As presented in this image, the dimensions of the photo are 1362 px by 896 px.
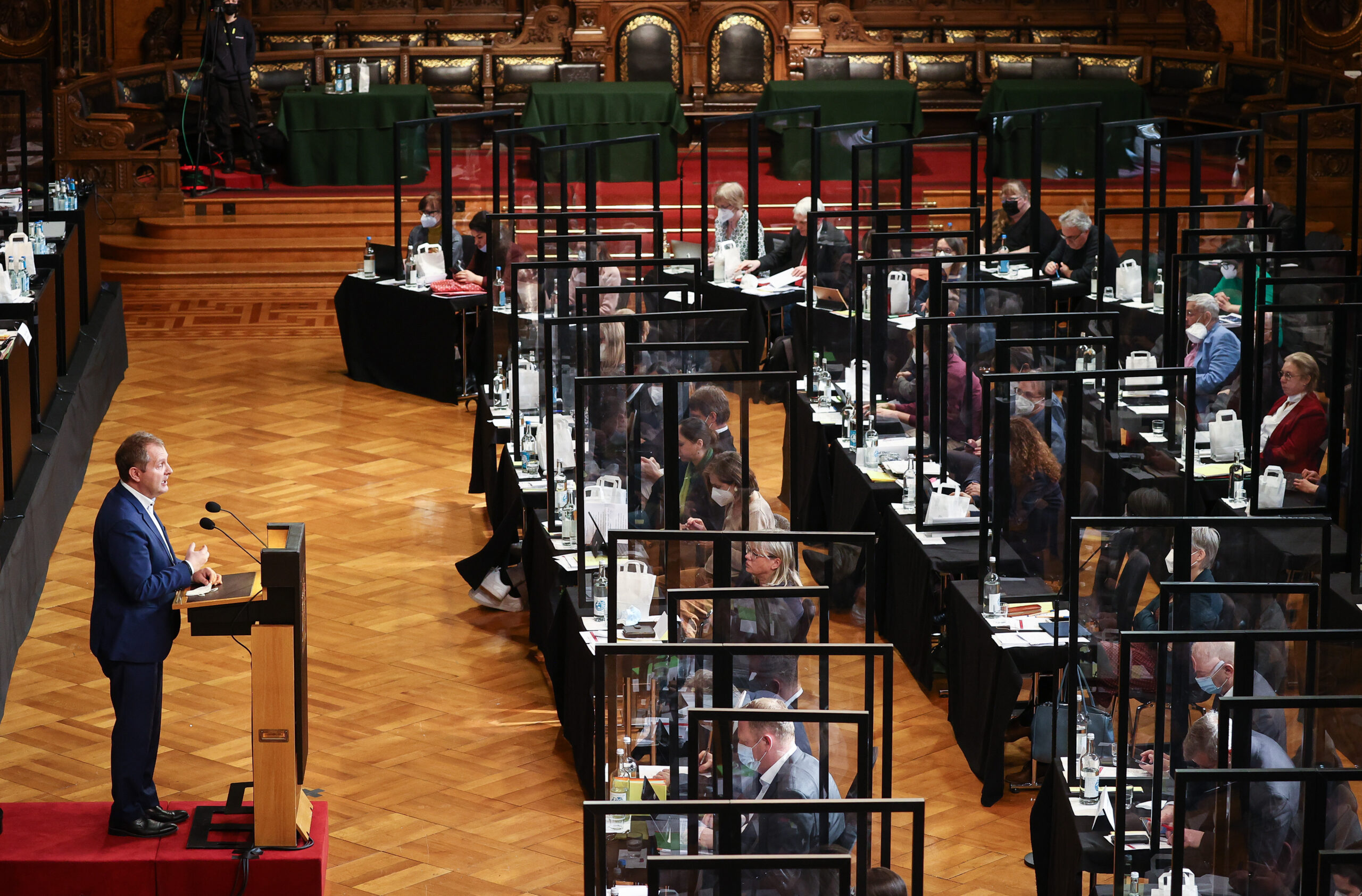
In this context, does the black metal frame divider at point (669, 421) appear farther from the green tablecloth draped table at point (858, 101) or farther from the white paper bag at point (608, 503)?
the green tablecloth draped table at point (858, 101)

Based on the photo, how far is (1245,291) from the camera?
7785 millimetres

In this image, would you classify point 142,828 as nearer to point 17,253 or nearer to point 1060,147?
point 17,253

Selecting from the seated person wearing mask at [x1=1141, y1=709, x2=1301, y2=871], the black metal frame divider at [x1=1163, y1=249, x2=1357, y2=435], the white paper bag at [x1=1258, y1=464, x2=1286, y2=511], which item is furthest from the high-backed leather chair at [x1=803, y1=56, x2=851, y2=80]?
the seated person wearing mask at [x1=1141, y1=709, x2=1301, y2=871]

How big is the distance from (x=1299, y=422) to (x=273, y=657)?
4447mm

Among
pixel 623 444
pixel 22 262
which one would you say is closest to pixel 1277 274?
pixel 623 444

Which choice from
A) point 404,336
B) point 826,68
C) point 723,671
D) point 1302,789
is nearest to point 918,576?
point 723,671

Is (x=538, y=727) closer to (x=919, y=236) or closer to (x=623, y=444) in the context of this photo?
(x=623, y=444)

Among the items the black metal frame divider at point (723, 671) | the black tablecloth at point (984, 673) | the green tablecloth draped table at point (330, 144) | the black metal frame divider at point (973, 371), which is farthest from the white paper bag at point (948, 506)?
the green tablecloth draped table at point (330, 144)

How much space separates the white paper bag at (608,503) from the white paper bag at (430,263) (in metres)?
4.89

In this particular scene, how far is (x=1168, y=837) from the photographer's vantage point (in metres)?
4.73

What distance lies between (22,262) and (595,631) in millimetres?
4647

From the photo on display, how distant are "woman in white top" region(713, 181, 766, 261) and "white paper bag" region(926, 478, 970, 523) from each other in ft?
14.4

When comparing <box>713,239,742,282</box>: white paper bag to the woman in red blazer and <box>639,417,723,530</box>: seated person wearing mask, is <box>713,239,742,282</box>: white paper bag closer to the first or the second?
the woman in red blazer

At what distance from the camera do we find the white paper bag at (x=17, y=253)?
360 inches
